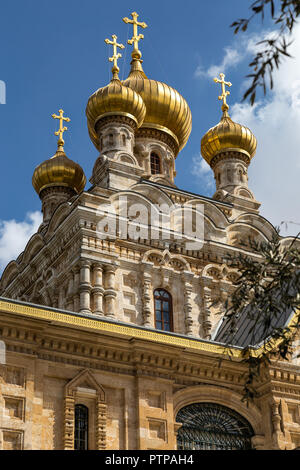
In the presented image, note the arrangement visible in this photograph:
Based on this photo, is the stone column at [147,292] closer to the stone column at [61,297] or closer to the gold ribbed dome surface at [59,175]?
the stone column at [61,297]

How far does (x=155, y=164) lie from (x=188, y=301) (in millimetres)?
5761

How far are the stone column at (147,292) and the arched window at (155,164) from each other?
4962 mm

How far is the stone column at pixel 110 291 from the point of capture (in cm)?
1876

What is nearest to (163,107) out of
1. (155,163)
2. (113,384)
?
(155,163)

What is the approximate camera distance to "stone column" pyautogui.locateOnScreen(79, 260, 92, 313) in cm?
1858

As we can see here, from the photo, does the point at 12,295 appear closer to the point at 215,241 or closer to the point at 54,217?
the point at 54,217

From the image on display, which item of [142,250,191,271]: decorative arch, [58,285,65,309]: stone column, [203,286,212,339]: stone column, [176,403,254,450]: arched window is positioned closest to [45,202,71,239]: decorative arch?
[58,285,65,309]: stone column

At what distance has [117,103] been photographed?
22609mm

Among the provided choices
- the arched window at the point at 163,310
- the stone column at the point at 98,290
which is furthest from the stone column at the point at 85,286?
the arched window at the point at 163,310

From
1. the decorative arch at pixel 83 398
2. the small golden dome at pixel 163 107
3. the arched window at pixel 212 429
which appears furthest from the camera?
the small golden dome at pixel 163 107

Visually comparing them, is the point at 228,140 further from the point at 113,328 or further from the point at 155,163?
the point at 113,328
